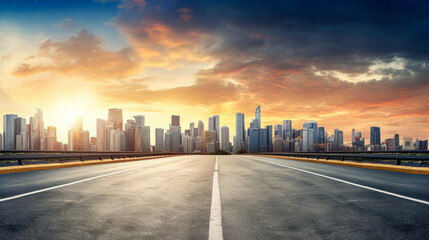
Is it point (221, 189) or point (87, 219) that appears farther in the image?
point (221, 189)

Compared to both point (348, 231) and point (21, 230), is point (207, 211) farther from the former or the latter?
point (21, 230)

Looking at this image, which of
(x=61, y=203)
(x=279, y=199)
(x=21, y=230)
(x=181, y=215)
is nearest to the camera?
(x=21, y=230)

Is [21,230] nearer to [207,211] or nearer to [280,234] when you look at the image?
[207,211]

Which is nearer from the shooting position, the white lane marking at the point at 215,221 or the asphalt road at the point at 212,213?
the white lane marking at the point at 215,221

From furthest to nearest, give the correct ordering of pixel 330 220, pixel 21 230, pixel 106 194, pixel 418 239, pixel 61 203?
pixel 106 194 < pixel 61 203 < pixel 330 220 < pixel 21 230 < pixel 418 239

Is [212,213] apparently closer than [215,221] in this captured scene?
No

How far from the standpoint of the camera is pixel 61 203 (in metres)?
6.30

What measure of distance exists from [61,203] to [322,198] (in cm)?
544

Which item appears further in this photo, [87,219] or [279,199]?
[279,199]

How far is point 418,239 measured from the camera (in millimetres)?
3963

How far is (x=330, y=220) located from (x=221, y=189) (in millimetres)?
3938

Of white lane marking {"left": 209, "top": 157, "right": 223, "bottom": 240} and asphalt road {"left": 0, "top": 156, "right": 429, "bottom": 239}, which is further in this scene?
asphalt road {"left": 0, "top": 156, "right": 429, "bottom": 239}

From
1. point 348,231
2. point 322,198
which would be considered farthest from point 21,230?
point 322,198

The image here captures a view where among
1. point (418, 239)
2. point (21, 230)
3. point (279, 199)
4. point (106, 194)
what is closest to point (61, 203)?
point (106, 194)
